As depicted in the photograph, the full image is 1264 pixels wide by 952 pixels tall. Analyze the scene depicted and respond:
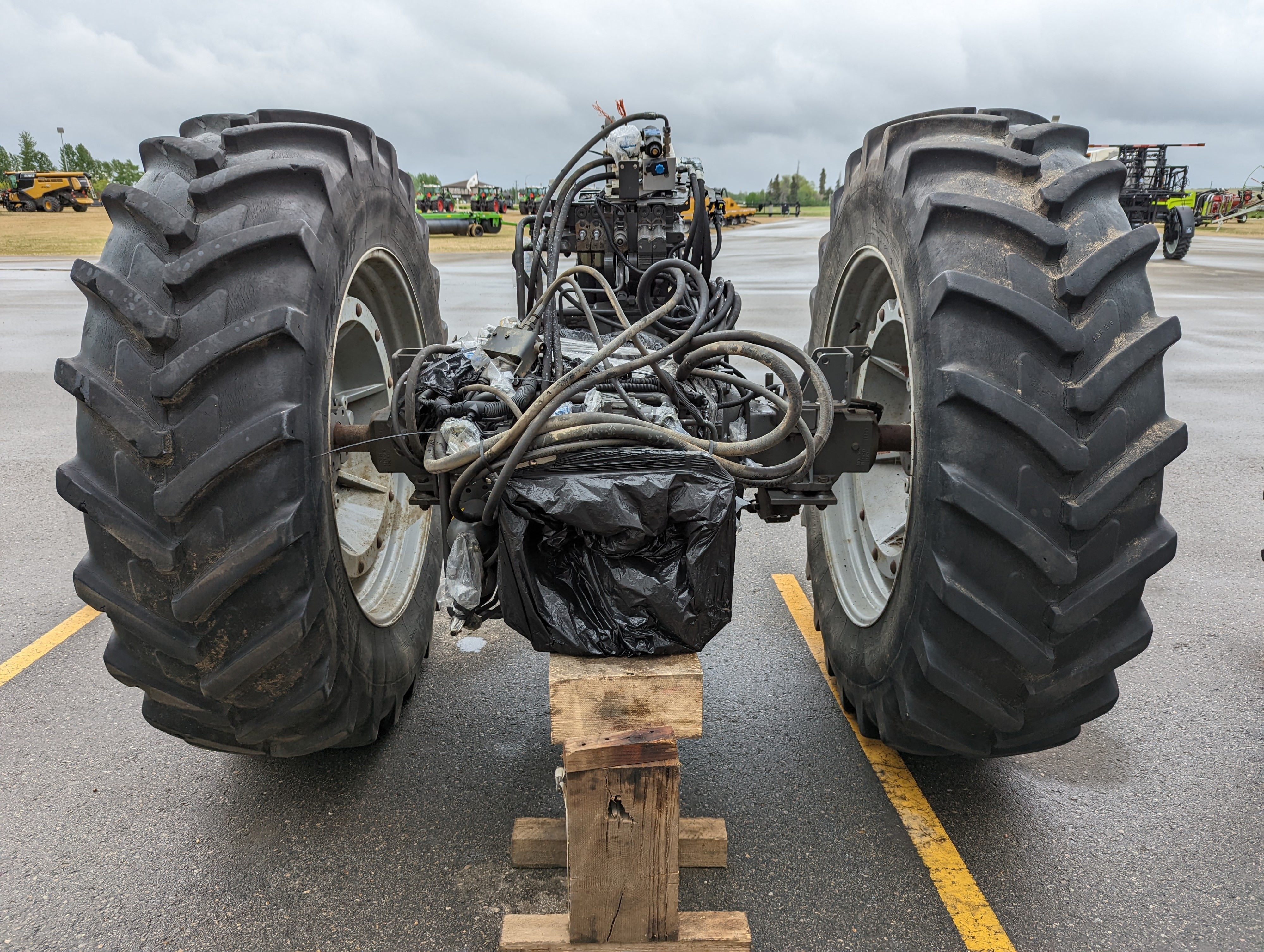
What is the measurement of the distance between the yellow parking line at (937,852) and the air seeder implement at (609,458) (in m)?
0.32

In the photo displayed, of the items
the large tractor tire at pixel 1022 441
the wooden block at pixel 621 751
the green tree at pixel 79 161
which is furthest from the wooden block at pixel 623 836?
the green tree at pixel 79 161

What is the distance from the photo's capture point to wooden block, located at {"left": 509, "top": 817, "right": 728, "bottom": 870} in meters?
2.41

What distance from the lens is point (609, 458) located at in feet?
6.73

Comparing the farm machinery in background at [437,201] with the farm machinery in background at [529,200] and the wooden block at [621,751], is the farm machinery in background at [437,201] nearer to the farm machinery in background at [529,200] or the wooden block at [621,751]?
the farm machinery in background at [529,200]

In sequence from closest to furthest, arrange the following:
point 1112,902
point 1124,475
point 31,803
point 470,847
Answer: point 1124,475 < point 1112,902 < point 470,847 < point 31,803

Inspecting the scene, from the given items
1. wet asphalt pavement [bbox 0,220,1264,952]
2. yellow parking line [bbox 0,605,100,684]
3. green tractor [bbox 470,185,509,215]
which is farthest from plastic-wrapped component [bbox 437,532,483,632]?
green tractor [bbox 470,185,509,215]

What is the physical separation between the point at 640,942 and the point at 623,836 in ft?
1.01

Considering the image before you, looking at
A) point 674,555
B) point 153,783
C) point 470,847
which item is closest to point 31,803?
point 153,783

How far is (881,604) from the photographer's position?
2949 millimetres

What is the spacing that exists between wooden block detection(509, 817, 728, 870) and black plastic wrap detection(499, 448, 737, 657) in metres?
0.65

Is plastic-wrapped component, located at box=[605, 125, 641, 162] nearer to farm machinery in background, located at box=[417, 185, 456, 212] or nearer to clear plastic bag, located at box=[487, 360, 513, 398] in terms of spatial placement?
clear plastic bag, located at box=[487, 360, 513, 398]

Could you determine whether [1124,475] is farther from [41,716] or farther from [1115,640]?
[41,716]

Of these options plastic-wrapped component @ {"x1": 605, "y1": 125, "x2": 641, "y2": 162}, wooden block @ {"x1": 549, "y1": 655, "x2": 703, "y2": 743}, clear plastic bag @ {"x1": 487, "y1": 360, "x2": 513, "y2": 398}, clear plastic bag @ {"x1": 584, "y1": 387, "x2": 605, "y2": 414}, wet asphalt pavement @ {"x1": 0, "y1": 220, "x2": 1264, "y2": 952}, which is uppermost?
plastic-wrapped component @ {"x1": 605, "y1": 125, "x2": 641, "y2": 162}

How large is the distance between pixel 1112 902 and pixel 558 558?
1732 mm
